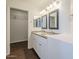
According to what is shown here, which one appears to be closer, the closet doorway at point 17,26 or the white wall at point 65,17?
the white wall at point 65,17

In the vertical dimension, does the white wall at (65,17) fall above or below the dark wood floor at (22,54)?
above

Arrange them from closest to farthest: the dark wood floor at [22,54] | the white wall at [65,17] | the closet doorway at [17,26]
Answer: the white wall at [65,17] < the dark wood floor at [22,54] < the closet doorway at [17,26]

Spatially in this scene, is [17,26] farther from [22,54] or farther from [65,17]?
[65,17]

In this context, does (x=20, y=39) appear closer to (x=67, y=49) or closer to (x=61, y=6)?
(x=61, y=6)

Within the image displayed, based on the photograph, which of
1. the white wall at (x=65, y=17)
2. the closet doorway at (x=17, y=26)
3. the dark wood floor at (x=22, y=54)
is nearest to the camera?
the white wall at (x=65, y=17)

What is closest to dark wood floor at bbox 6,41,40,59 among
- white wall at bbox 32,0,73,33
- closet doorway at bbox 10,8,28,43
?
white wall at bbox 32,0,73,33

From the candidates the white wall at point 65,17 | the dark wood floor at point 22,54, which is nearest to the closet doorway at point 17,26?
the dark wood floor at point 22,54

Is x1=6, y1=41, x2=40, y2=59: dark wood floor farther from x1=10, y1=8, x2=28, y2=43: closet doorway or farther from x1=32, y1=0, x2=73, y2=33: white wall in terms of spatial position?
x1=10, y1=8, x2=28, y2=43: closet doorway

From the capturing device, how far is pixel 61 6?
3.02 meters

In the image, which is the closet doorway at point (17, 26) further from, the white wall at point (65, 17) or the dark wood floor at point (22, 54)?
the white wall at point (65, 17)

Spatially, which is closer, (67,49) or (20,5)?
(67,49)

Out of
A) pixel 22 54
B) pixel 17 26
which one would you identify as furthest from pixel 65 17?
pixel 17 26
